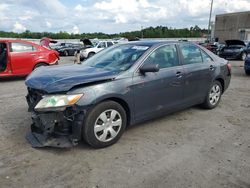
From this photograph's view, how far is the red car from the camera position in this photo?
905 cm

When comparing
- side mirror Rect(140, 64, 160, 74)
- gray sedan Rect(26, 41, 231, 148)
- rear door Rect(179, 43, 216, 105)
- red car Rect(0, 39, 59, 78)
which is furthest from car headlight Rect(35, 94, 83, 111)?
red car Rect(0, 39, 59, 78)

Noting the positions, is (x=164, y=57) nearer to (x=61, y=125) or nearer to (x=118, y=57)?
(x=118, y=57)

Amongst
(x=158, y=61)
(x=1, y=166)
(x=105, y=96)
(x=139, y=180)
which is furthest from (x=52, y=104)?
(x=158, y=61)

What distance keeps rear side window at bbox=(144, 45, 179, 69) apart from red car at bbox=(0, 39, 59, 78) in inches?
255

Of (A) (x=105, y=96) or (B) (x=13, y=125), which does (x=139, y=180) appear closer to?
(A) (x=105, y=96)

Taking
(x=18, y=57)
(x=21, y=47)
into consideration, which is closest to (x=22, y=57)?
(x=18, y=57)

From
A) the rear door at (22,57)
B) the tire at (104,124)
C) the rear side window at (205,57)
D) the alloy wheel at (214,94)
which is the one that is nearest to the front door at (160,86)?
the tire at (104,124)

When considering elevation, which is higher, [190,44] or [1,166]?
[190,44]

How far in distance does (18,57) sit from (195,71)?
6.77m

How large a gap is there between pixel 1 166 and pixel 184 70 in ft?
10.8

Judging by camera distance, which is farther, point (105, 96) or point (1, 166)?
point (105, 96)

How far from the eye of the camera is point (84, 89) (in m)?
3.43

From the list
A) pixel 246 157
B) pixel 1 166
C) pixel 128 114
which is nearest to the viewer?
pixel 1 166

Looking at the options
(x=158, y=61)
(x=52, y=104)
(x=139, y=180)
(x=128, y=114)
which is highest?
(x=158, y=61)
